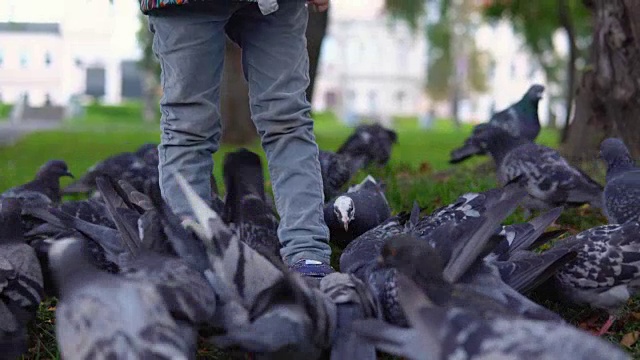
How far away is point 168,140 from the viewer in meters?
3.96

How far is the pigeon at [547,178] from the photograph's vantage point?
5789mm

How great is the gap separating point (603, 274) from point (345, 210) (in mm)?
1586

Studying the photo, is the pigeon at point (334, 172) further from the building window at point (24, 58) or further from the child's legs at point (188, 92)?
the building window at point (24, 58)

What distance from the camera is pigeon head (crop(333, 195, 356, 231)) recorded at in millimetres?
5008

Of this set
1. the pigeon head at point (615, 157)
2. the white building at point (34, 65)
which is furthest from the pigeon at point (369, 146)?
the white building at point (34, 65)

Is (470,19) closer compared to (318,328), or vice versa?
(318,328)

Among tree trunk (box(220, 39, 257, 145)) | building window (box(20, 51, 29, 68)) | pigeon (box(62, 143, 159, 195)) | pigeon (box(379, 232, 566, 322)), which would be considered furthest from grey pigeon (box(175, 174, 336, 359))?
building window (box(20, 51, 29, 68))

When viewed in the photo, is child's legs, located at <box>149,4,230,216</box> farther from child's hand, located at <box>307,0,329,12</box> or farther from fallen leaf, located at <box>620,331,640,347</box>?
fallen leaf, located at <box>620,331,640,347</box>

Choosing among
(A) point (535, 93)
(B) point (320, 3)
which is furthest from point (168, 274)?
(A) point (535, 93)

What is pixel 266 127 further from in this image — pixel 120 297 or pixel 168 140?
pixel 120 297

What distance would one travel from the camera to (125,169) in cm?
683

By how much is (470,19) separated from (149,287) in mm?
44791

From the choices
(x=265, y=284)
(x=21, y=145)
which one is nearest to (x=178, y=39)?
(x=265, y=284)

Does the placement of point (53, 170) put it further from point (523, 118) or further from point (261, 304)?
point (523, 118)
